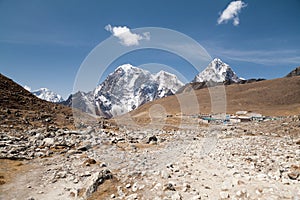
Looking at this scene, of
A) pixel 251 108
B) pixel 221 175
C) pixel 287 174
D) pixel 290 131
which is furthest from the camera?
pixel 251 108

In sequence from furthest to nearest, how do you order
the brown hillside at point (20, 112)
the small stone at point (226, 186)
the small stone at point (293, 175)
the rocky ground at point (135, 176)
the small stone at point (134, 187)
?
the brown hillside at point (20, 112) < the small stone at point (293, 175) < the small stone at point (134, 187) < the small stone at point (226, 186) < the rocky ground at point (135, 176)

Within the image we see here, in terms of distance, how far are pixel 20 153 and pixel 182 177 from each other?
1270 centimetres

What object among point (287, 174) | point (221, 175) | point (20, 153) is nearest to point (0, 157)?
point (20, 153)

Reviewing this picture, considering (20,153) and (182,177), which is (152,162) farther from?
(20,153)

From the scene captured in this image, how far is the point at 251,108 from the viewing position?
176 meters

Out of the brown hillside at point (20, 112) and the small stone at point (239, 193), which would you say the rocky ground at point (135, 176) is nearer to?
the small stone at point (239, 193)

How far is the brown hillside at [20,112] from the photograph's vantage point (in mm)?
28852

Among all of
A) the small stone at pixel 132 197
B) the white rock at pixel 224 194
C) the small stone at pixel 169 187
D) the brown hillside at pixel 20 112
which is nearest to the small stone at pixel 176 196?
the small stone at pixel 169 187

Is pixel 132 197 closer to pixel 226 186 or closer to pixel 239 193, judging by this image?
pixel 226 186

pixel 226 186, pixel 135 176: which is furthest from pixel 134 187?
pixel 226 186

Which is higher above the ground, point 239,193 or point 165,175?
point 165,175

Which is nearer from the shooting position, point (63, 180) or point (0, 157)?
point (63, 180)

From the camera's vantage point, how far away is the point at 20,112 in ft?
111

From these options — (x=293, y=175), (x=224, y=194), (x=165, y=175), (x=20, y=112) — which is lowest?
(x=224, y=194)
